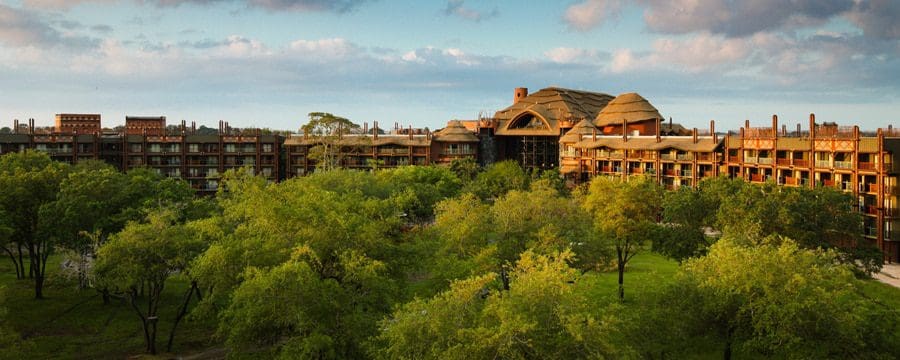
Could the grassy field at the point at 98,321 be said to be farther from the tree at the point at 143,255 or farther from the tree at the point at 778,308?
the tree at the point at 143,255

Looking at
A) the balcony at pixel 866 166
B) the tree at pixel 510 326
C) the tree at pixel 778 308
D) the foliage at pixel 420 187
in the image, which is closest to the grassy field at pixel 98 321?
the tree at pixel 778 308

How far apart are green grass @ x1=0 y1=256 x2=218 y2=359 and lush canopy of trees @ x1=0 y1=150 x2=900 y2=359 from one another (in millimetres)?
1534

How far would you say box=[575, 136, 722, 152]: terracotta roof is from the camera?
98.9 meters

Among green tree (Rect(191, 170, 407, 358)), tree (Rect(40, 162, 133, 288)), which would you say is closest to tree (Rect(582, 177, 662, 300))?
green tree (Rect(191, 170, 407, 358))

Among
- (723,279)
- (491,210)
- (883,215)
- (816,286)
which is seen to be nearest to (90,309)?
(491,210)

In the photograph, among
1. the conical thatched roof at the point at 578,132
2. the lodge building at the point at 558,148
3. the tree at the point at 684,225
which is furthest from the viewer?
the conical thatched roof at the point at 578,132

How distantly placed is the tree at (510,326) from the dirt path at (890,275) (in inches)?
1889

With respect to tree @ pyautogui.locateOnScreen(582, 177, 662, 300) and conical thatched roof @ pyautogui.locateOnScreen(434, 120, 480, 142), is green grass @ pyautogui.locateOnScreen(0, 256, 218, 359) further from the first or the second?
conical thatched roof @ pyautogui.locateOnScreen(434, 120, 480, 142)

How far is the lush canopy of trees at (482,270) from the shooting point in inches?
1040

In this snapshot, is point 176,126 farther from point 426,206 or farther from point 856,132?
point 856,132

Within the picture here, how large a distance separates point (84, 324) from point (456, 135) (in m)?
90.3

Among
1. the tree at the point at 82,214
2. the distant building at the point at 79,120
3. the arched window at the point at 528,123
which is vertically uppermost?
the distant building at the point at 79,120

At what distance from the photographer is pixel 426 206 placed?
281 feet

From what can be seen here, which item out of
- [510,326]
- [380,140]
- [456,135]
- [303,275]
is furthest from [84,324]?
[456,135]
